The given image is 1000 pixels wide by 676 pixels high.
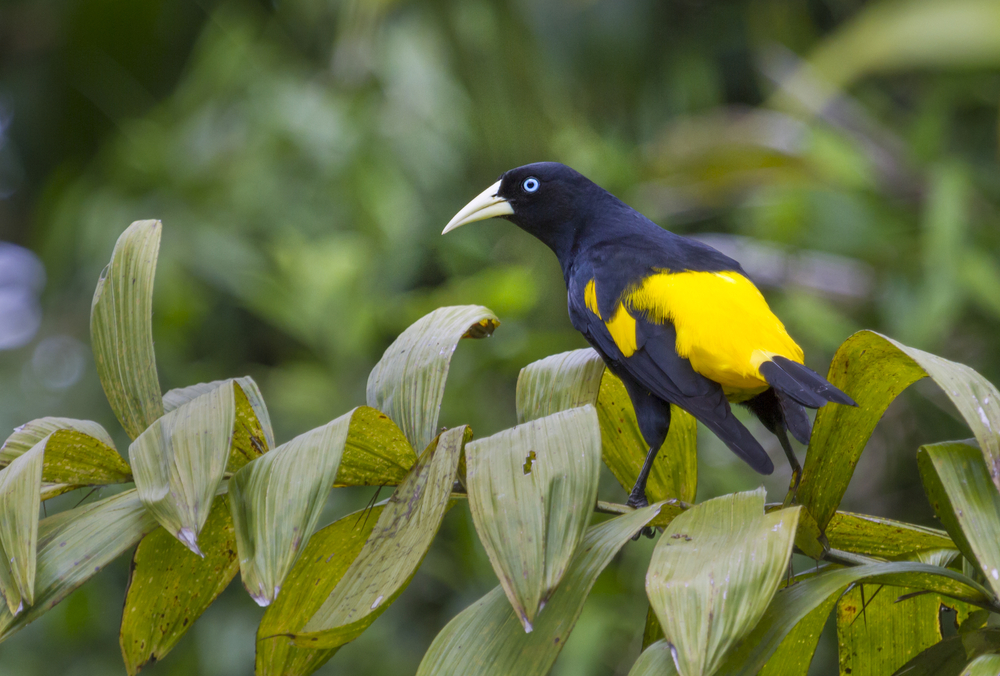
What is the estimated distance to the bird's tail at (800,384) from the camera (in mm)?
933

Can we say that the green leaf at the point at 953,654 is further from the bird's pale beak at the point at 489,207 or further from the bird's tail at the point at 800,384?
the bird's pale beak at the point at 489,207

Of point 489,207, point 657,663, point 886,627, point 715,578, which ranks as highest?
point 489,207

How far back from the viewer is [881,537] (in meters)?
1.00

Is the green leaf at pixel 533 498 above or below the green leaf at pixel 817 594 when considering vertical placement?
above

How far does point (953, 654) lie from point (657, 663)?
337 millimetres

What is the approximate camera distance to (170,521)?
0.74 metres

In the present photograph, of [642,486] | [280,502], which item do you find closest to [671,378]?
[642,486]

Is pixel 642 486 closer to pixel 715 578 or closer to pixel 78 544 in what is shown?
pixel 715 578

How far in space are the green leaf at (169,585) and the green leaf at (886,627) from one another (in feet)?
2.37

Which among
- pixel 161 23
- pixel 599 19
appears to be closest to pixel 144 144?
pixel 161 23

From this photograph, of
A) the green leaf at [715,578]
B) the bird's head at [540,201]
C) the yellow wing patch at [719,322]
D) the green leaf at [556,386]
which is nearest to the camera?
the green leaf at [715,578]

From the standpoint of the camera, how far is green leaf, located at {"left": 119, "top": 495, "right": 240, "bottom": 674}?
33.4 inches

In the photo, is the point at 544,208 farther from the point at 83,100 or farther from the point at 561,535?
the point at 83,100

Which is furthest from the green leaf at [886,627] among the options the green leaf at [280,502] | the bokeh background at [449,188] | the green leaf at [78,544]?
the bokeh background at [449,188]
